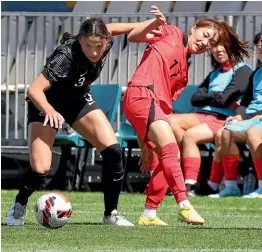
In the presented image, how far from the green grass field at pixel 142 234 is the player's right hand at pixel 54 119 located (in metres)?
0.82

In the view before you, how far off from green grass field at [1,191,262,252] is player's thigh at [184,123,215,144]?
2.06 metres

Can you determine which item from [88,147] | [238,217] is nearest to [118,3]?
[88,147]

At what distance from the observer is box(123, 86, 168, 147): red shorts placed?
9.71m

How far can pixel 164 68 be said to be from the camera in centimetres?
998

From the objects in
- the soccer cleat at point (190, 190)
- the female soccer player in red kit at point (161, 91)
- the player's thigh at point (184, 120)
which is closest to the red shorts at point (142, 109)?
the female soccer player in red kit at point (161, 91)

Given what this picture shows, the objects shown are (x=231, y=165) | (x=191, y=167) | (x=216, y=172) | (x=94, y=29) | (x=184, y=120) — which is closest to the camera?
(x=94, y=29)

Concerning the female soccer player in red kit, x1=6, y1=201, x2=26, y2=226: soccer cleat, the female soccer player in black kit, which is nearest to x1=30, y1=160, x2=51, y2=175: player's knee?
the female soccer player in black kit

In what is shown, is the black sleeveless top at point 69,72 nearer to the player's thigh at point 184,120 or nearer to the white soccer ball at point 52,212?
the white soccer ball at point 52,212

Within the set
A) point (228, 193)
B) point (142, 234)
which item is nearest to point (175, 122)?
point (228, 193)

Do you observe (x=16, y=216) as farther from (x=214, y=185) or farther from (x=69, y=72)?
(x=214, y=185)

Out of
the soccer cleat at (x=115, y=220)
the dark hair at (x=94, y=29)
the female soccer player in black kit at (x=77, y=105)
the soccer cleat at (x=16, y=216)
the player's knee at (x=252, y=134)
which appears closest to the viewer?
the dark hair at (x=94, y=29)

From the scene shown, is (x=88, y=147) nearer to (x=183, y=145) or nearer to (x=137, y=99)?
(x=183, y=145)

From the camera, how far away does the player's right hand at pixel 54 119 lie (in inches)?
356

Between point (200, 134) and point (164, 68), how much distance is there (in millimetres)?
4333
